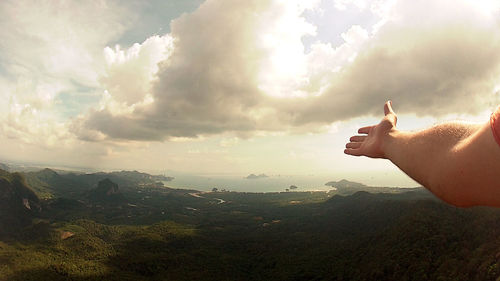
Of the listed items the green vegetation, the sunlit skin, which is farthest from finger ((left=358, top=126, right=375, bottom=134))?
the green vegetation

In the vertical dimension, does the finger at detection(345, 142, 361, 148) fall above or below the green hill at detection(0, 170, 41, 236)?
above

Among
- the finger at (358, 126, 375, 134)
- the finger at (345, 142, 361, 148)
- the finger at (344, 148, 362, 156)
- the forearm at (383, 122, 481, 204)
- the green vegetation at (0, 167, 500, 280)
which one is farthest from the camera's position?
the green vegetation at (0, 167, 500, 280)

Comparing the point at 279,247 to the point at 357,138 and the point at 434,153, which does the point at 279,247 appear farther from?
the point at 434,153

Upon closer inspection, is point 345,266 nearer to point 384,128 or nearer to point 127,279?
point 127,279

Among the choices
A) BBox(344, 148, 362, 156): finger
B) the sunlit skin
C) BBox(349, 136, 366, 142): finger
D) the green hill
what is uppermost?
BBox(349, 136, 366, 142): finger

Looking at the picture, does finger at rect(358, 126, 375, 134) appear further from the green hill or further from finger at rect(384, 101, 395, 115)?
the green hill

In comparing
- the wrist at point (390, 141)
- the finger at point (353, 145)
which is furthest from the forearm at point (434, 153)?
the finger at point (353, 145)
